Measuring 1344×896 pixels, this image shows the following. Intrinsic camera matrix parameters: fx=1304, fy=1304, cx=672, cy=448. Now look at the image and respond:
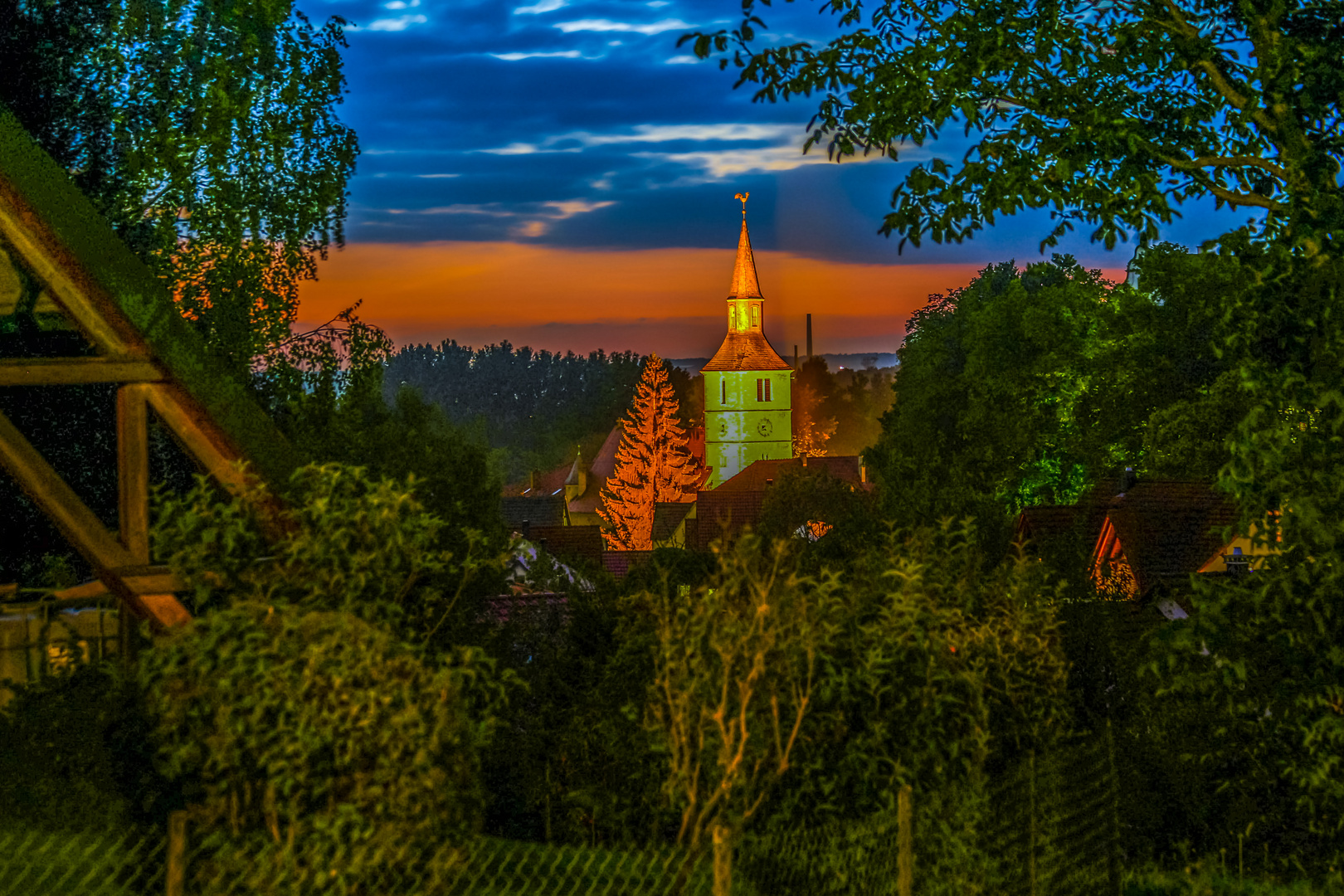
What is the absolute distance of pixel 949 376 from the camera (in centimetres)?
5228

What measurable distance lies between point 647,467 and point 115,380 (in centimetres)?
7622

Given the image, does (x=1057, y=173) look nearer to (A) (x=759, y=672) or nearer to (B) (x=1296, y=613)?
(B) (x=1296, y=613)

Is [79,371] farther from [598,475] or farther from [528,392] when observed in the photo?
[528,392]

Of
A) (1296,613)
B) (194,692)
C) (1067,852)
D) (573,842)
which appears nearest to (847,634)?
(1067,852)

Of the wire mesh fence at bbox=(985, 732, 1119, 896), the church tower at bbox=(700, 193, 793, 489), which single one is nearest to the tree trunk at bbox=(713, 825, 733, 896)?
the wire mesh fence at bbox=(985, 732, 1119, 896)

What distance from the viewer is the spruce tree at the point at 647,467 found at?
80.6 metres

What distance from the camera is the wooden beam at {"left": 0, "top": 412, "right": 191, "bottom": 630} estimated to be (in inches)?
251

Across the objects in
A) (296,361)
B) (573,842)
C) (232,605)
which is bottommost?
(573,842)

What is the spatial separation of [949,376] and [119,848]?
162 feet

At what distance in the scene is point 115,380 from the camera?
21.3 feet

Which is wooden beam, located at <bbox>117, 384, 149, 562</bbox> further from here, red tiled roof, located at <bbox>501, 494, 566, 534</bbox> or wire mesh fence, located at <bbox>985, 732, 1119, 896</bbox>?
red tiled roof, located at <bbox>501, 494, 566, 534</bbox>

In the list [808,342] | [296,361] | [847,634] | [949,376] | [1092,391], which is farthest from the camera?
[808,342]

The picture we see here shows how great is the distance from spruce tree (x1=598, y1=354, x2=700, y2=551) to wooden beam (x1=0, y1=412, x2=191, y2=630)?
72118 millimetres

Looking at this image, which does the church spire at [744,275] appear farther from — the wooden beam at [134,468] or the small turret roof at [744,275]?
the wooden beam at [134,468]
